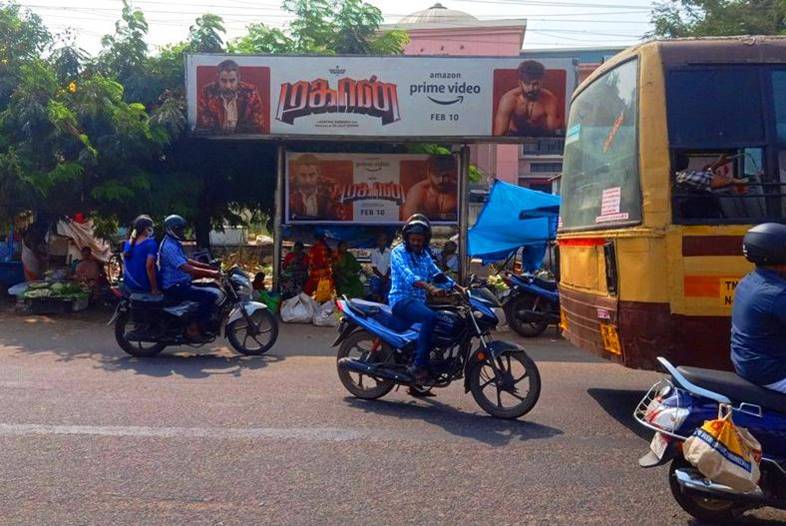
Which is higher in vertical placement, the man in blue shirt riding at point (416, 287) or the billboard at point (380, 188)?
the billboard at point (380, 188)

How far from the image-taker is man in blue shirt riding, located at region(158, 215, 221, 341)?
29.7ft

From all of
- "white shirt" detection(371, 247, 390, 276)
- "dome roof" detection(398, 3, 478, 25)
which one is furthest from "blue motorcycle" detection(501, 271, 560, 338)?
"dome roof" detection(398, 3, 478, 25)

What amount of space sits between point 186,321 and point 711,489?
6.36 m

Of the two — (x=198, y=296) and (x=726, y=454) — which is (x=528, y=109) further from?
(x=726, y=454)

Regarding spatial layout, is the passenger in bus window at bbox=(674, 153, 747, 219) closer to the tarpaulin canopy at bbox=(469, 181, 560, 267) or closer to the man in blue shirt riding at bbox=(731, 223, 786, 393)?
the man in blue shirt riding at bbox=(731, 223, 786, 393)

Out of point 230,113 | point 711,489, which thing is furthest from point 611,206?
point 230,113

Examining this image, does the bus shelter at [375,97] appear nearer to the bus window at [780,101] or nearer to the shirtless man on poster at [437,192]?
the shirtless man on poster at [437,192]

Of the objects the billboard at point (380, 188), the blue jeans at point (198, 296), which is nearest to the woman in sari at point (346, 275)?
the billboard at point (380, 188)

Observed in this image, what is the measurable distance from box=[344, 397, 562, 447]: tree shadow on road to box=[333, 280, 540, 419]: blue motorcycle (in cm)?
10

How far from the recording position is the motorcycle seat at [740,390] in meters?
4.17

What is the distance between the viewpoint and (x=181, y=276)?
30.1 ft

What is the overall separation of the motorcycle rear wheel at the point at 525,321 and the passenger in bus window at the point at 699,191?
5917 millimetres

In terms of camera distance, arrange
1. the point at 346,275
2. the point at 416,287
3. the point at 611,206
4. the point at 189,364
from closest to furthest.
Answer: the point at 611,206 → the point at 416,287 → the point at 189,364 → the point at 346,275

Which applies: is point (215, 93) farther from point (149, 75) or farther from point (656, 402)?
point (656, 402)
